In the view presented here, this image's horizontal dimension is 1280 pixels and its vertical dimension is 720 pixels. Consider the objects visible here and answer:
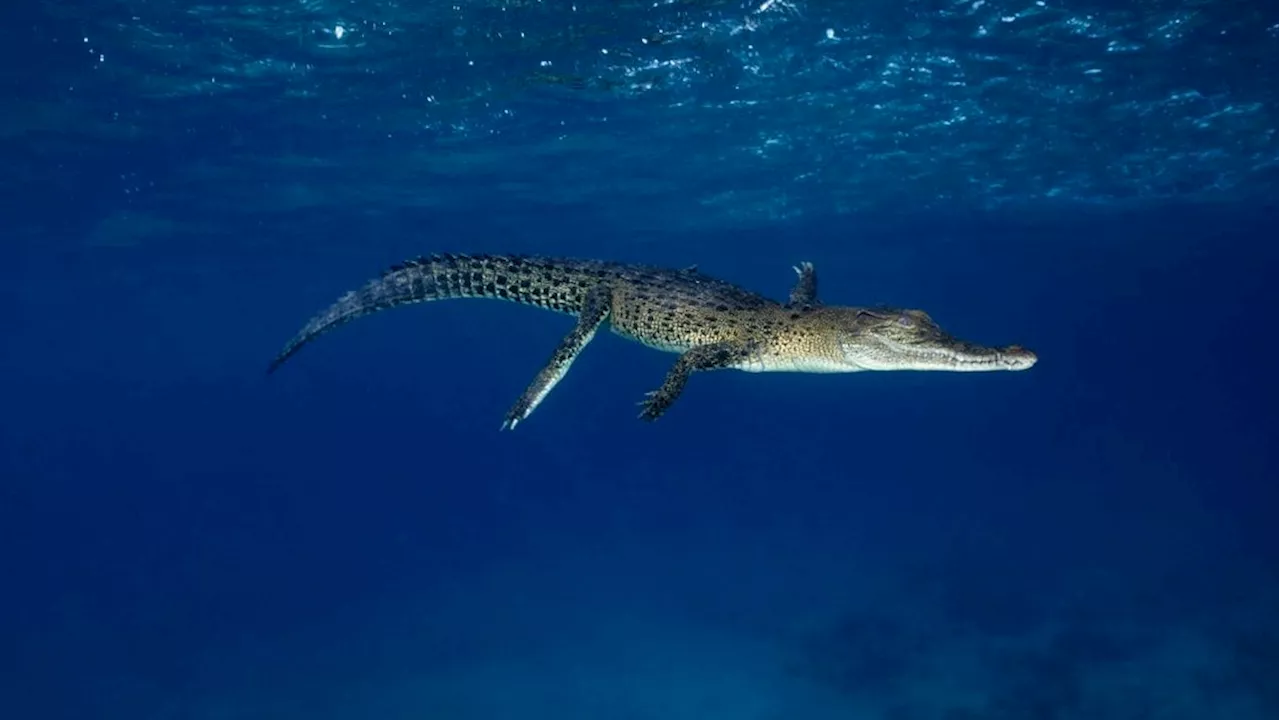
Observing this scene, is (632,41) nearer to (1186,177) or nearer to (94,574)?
(1186,177)

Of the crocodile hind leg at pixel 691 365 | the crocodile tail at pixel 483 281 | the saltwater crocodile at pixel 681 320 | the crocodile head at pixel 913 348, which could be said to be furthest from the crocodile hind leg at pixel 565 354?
the crocodile head at pixel 913 348

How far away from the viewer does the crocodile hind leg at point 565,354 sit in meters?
6.29

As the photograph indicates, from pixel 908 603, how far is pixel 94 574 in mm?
33695

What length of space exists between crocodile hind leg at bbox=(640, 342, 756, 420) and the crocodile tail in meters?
1.44

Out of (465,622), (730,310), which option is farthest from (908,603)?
(730,310)

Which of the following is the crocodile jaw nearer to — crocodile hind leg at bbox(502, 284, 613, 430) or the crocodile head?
the crocodile head

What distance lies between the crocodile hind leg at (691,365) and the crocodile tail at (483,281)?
1.44 metres

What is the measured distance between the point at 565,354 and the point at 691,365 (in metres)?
1.17

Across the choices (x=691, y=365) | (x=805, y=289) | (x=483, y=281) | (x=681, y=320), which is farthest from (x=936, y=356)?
(x=483, y=281)

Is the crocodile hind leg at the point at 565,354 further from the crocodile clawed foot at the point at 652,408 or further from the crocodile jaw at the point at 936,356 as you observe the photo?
the crocodile jaw at the point at 936,356

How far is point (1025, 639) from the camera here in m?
18.0

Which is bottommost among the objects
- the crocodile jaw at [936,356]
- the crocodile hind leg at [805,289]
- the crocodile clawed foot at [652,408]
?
the crocodile clawed foot at [652,408]

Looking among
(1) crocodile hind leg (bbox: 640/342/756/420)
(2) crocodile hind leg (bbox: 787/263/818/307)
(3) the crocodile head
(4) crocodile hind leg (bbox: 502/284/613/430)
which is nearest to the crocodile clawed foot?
(1) crocodile hind leg (bbox: 640/342/756/420)

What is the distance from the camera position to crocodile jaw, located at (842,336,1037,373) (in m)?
4.98
